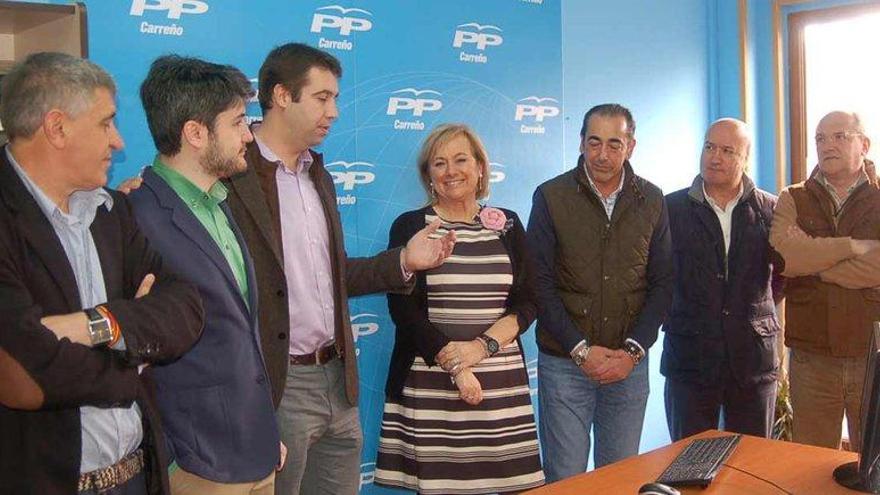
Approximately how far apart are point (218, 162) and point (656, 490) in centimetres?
135

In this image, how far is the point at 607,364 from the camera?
332 centimetres

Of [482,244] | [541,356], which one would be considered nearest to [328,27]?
[482,244]

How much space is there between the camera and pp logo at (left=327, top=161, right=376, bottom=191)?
3459 mm

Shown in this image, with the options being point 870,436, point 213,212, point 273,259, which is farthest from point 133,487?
point 870,436

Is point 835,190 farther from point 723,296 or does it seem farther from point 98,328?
point 98,328

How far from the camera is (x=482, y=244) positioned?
3.23 metres

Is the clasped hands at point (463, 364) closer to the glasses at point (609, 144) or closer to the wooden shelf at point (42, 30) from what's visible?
the glasses at point (609, 144)

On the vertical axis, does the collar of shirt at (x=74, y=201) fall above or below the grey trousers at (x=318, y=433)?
above

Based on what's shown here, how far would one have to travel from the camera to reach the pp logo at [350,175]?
136 inches

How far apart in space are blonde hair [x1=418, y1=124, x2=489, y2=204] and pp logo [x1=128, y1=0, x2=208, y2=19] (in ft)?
2.97

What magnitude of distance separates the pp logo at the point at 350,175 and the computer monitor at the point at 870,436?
1992 millimetres

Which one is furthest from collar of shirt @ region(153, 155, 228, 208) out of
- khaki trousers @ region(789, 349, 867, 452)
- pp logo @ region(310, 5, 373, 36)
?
khaki trousers @ region(789, 349, 867, 452)

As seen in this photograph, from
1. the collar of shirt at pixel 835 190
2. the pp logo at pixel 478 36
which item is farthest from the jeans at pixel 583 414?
the pp logo at pixel 478 36

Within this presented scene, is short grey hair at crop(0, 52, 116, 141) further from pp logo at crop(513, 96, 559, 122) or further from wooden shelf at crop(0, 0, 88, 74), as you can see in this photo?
pp logo at crop(513, 96, 559, 122)
